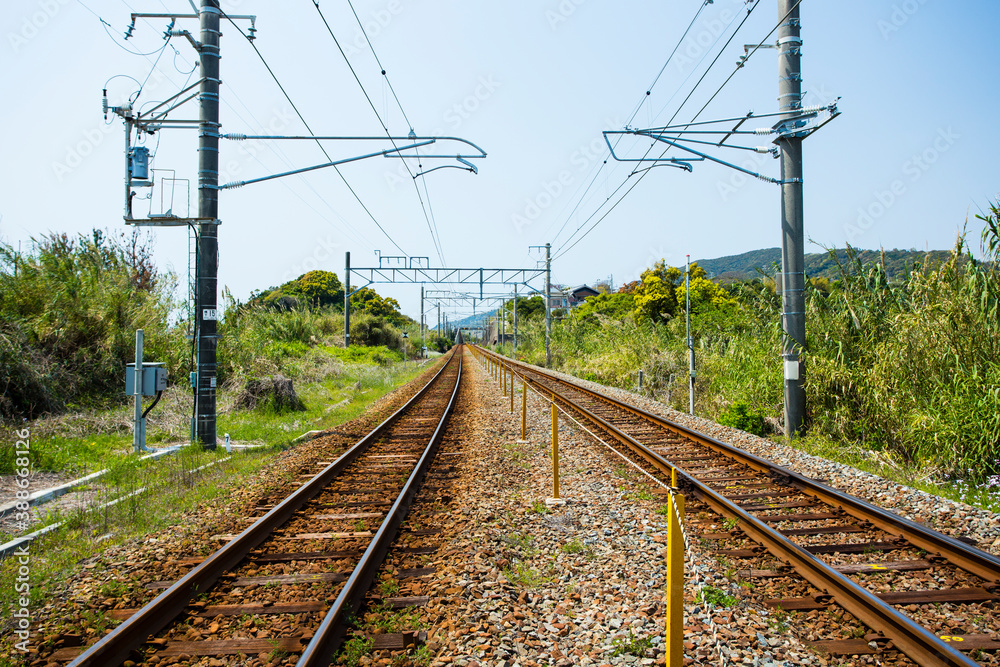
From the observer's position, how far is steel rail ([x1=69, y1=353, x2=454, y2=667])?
3.61 m

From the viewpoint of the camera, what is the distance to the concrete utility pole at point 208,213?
10.3 metres

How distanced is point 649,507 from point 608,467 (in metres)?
2.16

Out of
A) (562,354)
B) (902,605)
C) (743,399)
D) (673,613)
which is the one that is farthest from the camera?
(562,354)

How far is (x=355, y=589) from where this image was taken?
4.45 metres

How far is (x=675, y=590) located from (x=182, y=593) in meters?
3.57

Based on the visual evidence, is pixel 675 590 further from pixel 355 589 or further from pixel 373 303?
pixel 373 303

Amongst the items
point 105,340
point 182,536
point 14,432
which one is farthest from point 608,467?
point 105,340

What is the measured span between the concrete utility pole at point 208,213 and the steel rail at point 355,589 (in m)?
4.84

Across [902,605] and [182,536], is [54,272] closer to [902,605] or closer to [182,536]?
[182,536]

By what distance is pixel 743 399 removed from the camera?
43.0 feet

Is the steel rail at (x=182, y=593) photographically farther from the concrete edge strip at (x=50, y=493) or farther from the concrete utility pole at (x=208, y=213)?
the concrete utility pole at (x=208, y=213)

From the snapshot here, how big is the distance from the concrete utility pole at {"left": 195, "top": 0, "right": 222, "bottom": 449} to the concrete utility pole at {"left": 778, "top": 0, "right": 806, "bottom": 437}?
992 centimetres

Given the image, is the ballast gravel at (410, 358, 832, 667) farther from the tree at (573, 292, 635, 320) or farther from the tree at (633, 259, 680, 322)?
the tree at (573, 292, 635, 320)

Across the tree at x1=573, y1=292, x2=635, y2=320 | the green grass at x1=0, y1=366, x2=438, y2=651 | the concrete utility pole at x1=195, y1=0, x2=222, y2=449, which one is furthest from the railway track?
the tree at x1=573, y1=292, x2=635, y2=320
